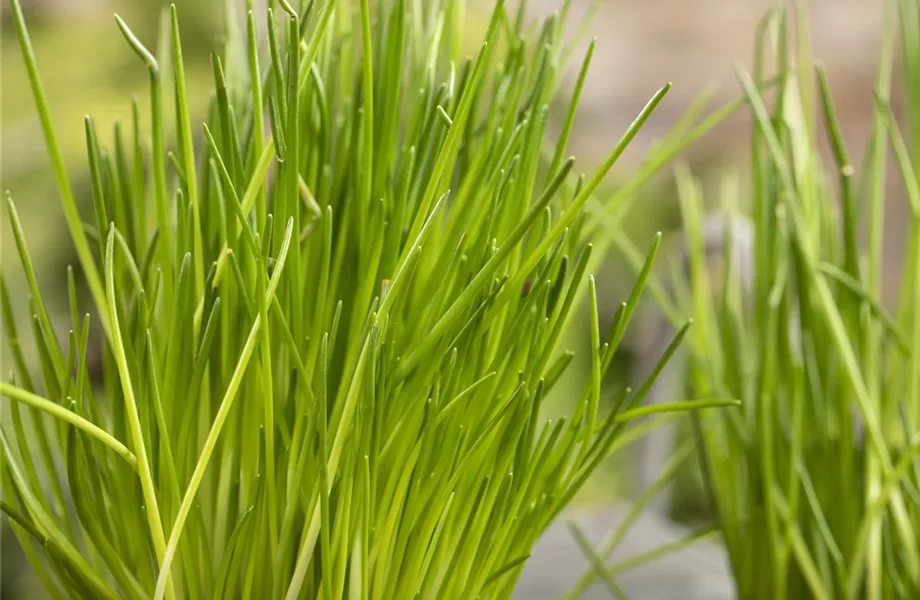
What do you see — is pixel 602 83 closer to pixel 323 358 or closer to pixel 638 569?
pixel 638 569

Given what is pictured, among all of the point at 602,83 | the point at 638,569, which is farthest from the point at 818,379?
the point at 602,83

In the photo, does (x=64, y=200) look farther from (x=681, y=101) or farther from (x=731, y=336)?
(x=681, y=101)

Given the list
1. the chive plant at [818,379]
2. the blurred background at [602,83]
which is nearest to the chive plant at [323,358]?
the chive plant at [818,379]

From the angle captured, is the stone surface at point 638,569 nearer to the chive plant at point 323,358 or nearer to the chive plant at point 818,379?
the chive plant at point 818,379

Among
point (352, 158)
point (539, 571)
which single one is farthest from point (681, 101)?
point (352, 158)

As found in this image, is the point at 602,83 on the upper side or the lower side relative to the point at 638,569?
upper

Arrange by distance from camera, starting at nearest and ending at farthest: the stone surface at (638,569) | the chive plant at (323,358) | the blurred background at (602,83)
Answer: the chive plant at (323,358)
the stone surface at (638,569)
the blurred background at (602,83)
